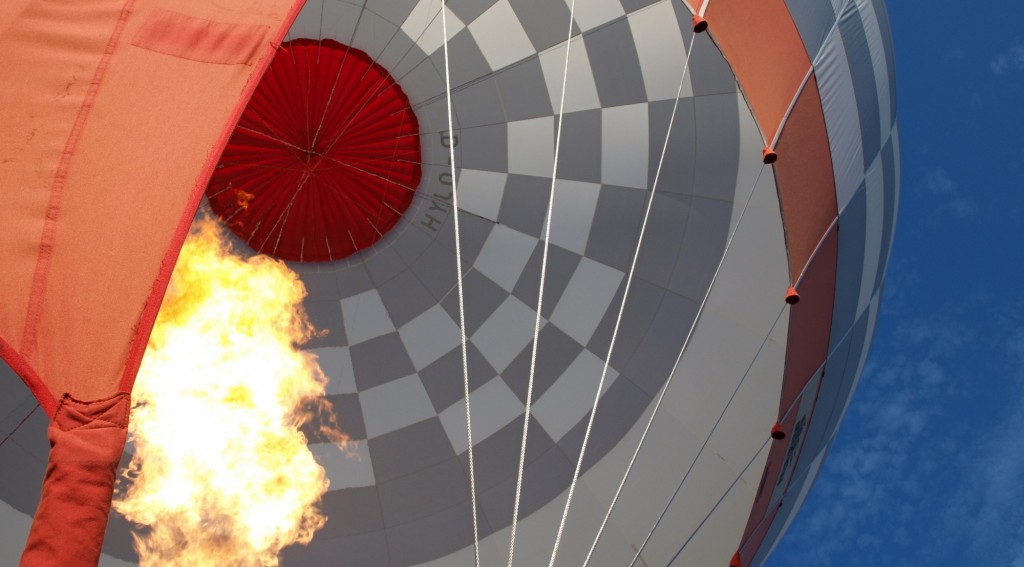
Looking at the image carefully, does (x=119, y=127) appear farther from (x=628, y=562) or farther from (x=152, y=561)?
(x=628, y=562)

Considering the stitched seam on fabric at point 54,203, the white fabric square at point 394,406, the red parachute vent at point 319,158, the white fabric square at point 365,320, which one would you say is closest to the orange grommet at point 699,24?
the red parachute vent at point 319,158

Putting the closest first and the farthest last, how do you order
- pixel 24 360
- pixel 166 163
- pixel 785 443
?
pixel 24 360 < pixel 166 163 < pixel 785 443

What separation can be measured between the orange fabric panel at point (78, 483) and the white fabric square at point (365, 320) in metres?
4.14

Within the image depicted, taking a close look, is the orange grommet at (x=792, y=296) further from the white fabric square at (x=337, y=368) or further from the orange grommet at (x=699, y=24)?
the white fabric square at (x=337, y=368)

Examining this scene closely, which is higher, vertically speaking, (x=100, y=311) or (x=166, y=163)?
(x=166, y=163)

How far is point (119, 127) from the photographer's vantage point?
14.0 ft

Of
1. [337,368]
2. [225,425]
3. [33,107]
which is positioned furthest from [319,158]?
[33,107]

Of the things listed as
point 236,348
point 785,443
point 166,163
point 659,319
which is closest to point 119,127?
point 166,163

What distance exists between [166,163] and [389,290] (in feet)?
12.6

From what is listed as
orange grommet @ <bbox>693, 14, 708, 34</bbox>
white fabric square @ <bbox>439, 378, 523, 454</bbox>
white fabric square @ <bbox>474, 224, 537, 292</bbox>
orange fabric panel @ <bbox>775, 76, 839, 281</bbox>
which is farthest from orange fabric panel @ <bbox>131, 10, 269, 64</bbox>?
white fabric square @ <bbox>439, 378, 523, 454</bbox>

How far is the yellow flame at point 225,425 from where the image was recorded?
24.6ft

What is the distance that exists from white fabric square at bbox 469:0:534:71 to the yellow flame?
2367mm

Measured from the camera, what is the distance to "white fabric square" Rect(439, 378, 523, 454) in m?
7.83

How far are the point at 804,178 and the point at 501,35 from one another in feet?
8.07
